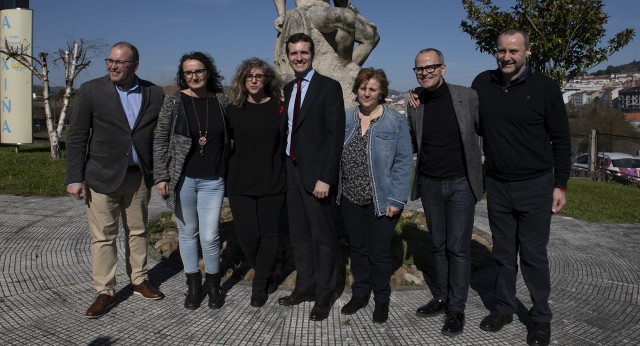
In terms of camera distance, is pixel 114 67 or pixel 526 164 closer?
pixel 526 164

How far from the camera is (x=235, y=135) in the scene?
3559mm

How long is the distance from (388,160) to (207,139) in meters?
1.36

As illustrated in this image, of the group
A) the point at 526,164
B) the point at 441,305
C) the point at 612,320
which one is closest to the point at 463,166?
the point at 526,164

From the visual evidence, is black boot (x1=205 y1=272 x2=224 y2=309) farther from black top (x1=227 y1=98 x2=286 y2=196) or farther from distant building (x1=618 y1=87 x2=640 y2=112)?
distant building (x1=618 y1=87 x2=640 y2=112)

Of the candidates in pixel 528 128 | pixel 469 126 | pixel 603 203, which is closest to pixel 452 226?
pixel 469 126

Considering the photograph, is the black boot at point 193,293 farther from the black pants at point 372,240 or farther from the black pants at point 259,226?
the black pants at point 372,240

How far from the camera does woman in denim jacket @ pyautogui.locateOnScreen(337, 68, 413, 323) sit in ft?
10.6

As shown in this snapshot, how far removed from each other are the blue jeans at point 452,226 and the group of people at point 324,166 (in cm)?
1

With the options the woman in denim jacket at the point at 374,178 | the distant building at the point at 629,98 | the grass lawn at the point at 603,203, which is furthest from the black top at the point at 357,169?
the distant building at the point at 629,98

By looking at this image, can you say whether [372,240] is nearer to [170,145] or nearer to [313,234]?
[313,234]

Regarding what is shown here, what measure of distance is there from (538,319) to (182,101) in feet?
9.77

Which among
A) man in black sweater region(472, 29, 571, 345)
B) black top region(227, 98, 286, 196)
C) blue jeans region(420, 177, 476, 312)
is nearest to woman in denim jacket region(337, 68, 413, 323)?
blue jeans region(420, 177, 476, 312)

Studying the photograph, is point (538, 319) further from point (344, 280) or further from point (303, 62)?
point (303, 62)

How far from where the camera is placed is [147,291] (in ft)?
12.2
